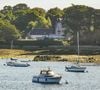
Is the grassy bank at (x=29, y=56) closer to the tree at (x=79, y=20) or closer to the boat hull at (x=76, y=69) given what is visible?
the tree at (x=79, y=20)

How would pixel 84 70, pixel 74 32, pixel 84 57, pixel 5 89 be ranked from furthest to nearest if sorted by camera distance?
pixel 74 32 < pixel 84 57 < pixel 84 70 < pixel 5 89

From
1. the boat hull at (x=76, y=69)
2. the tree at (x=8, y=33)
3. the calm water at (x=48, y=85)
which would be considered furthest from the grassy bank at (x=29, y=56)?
the boat hull at (x=76, y=69)

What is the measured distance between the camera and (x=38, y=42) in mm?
185625

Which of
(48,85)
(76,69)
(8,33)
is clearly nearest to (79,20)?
(8,33)

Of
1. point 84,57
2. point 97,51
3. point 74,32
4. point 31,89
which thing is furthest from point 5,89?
point 74,32

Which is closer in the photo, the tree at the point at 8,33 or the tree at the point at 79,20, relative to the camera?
the tree at the point at 8,33

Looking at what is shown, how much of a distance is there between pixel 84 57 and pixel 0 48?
1144 inches

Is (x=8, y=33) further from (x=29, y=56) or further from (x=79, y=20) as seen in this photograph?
(x=29, y=56)

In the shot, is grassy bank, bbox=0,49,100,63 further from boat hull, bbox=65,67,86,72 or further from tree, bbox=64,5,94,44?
boat hull, bbox=65,67,86,72

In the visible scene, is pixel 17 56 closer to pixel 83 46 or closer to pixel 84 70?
pixel 83 46

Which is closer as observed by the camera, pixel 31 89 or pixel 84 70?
pixel 31 89

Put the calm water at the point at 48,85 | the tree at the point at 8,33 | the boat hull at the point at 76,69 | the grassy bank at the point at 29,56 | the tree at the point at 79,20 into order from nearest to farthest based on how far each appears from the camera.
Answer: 1. the calm water at the point at 48,85
2. the boat hull at the point at 76,69
3. the grassy bank at the point at 29,56
4. the tree at the point at 8,33
5. the tree at the point at 79,20

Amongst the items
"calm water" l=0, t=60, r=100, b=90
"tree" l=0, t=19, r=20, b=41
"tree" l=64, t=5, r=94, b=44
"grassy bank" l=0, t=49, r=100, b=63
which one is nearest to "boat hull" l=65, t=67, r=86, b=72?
"calm water" l=0, t=60, r=100, b=90

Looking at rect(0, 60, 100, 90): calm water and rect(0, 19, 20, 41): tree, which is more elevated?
rect(0, 19, 20, 41): tree
